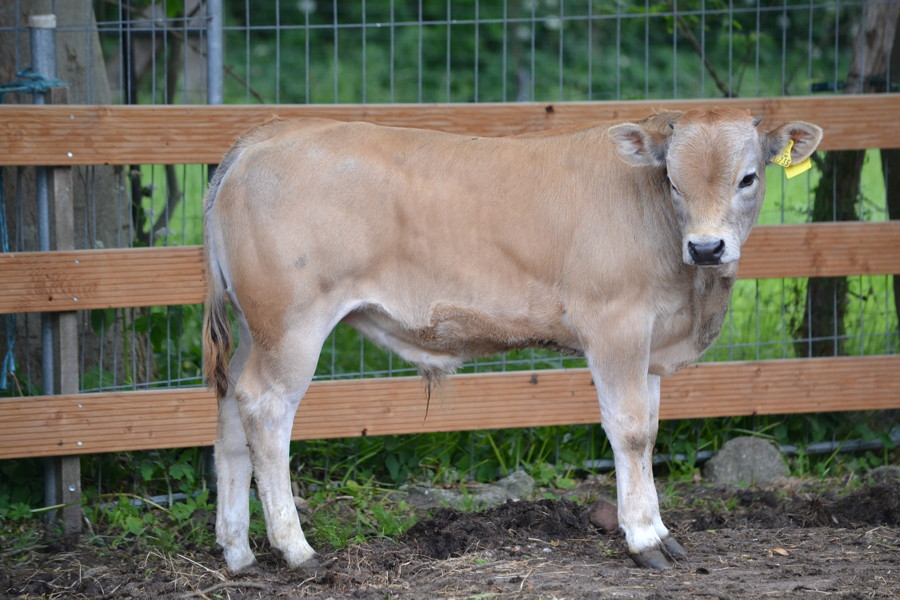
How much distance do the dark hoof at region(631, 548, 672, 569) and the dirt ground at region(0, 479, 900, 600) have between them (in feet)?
0.22

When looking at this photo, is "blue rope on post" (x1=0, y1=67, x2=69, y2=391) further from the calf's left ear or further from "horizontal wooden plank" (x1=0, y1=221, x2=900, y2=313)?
the calf's left ear

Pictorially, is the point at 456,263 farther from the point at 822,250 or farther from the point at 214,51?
the point at 822,250

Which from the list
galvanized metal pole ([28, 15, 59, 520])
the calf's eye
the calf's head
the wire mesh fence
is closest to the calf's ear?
the calf's head

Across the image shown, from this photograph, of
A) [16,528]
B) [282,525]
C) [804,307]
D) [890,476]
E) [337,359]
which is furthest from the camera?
[337,359]

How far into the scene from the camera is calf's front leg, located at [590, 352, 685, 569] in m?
4.98

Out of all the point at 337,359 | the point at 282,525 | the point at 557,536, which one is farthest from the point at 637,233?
the point at 337,359

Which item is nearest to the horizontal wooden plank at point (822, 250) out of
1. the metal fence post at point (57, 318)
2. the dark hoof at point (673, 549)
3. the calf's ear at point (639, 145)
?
the calf's ear at point (639, 145)

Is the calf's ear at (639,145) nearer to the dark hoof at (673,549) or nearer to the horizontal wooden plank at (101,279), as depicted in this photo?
the horizontal wooden plank at (101,279)

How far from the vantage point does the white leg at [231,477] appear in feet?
17.0

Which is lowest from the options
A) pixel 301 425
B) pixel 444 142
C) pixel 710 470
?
pixel 710 470

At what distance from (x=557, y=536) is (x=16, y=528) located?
2.97 m

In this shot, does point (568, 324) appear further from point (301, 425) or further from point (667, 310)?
point (301, 425)

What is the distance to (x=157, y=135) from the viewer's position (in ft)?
18.8

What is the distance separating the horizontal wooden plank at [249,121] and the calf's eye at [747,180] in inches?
44.8
